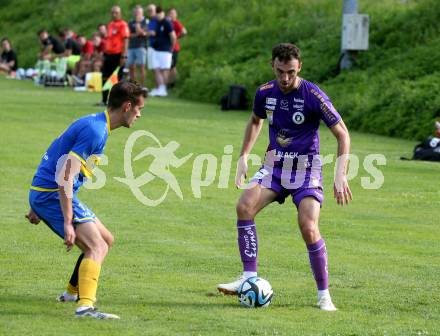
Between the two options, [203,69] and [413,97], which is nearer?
[413,97]

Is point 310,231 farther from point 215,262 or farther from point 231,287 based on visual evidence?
point 215,262

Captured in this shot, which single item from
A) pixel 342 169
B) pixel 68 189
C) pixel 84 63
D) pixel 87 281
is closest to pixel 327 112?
pixel 342 169

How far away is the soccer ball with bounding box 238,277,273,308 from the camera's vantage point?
381 inches

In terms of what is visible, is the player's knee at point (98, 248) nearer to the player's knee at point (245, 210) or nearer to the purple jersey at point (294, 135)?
the player's knee at point (245, 210)

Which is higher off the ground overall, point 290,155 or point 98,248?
point 290,155

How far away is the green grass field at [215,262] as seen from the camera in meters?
9.05

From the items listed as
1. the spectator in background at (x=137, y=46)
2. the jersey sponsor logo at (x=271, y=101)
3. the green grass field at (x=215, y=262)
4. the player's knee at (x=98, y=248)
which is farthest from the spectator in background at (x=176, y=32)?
the player's knee at (x=98, y=248)

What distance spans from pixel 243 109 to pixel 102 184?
14071 mm

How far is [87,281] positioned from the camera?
8992 millimetres

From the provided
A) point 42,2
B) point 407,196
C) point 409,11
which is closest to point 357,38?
point 409,11

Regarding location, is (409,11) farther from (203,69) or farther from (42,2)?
(42,2)

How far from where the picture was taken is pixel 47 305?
9484 mm

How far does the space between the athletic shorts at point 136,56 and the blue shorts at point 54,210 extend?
21.6 m

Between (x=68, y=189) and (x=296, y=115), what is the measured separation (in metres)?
2.14
